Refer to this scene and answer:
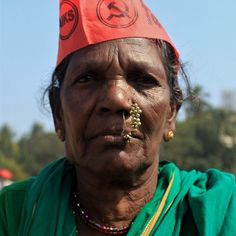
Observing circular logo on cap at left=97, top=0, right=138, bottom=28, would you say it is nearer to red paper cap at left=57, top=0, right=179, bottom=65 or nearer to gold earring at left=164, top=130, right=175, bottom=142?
red paper cap at left=57, top=0, right=179, bottom=65

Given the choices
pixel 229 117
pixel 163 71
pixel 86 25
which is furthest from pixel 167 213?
pixel 229 117

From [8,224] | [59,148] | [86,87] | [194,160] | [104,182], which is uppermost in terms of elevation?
[86,87]

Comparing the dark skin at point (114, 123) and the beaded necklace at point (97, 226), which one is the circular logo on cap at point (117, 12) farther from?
the beaded necklace at point (97, 226)

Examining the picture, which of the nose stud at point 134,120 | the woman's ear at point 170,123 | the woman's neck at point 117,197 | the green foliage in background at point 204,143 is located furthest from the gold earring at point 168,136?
the green foliage in background at point 204,143

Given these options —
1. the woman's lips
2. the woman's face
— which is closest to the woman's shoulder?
the woman's face

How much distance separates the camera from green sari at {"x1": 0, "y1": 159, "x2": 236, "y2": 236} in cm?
264

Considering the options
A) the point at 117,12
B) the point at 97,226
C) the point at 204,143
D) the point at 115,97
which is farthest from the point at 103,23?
the point at 204,143

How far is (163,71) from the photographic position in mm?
2828

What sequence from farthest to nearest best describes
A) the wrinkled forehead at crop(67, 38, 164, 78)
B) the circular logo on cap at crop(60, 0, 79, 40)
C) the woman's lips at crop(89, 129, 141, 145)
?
the circular logo on cap at crop(60, 0, 79, 40)
the wrinkled forehead at crop(67, 38, 164, 78)
the woman's lips at crop(89, 129, 141, 145)

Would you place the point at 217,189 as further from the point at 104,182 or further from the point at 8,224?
the point at 8,224

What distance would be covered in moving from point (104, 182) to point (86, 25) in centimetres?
72

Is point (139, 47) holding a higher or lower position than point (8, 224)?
higher

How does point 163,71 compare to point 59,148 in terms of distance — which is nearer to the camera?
point 163,71

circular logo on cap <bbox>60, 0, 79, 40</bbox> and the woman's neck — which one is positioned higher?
circular logo on cap <bbox>60, 0, 79, 40</bbox>
